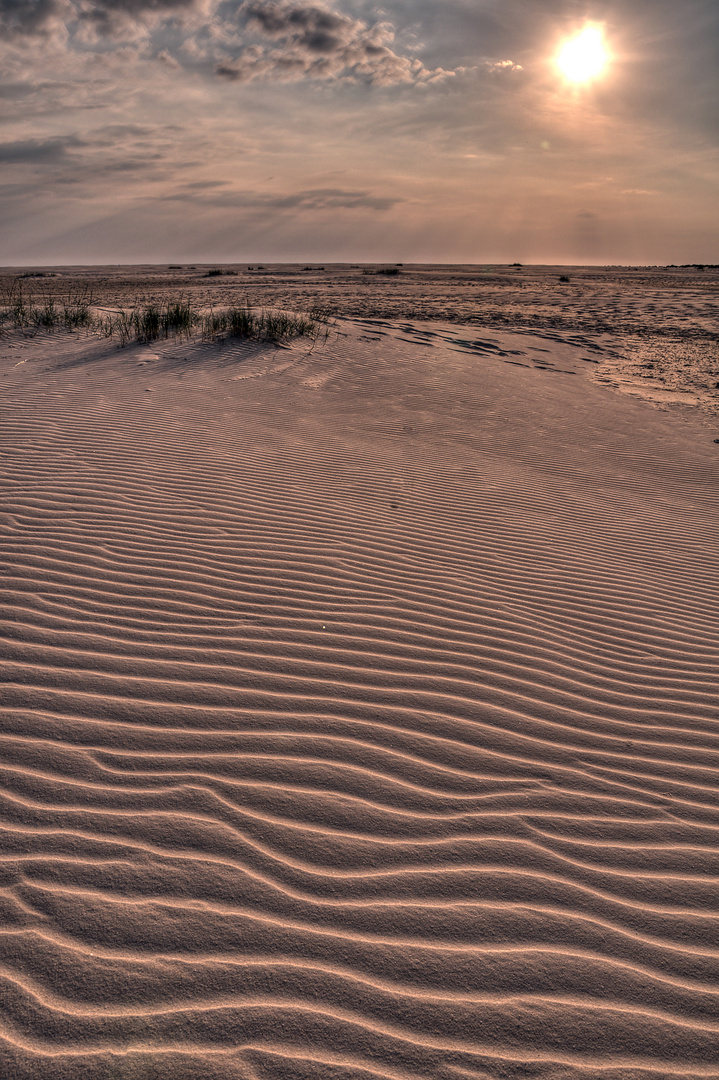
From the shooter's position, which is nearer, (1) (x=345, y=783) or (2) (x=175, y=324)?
(1) (x=345, y=783)

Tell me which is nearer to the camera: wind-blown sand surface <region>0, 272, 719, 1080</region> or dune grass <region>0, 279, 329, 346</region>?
wind-blown sand surface <region>0, 272, 719, 1080</region>

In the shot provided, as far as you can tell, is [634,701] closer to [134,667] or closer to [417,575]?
[417,575]

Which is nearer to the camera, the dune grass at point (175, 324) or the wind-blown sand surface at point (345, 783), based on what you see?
the wind-blown sand surface at point (345, 783)

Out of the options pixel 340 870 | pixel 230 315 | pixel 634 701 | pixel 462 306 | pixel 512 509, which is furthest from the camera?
pixel 462 306

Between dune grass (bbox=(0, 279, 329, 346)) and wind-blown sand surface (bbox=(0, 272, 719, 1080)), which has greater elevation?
dune grass (bbox=(0, 279, 329, 346))

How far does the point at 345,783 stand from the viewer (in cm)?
242

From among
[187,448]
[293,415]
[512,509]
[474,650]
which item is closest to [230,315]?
[293,415]

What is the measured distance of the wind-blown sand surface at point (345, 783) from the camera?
166cm

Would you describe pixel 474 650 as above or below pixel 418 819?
above

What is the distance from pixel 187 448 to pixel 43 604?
3.12 m

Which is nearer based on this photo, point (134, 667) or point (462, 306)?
point (134, 667)

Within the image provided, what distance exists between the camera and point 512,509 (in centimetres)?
584

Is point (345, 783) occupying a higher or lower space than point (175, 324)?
lower

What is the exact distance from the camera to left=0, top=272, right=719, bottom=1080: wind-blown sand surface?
5.46ft
